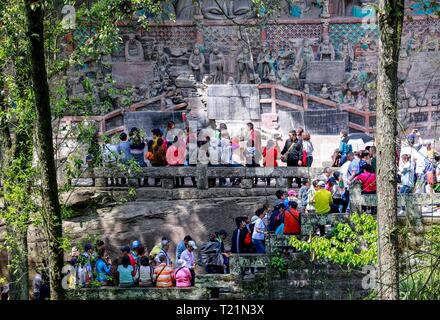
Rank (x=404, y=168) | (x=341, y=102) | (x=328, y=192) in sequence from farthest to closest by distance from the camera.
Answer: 1. (x=341, y=102)
2. (x=404, y=168)
3. (x=328, y=192)

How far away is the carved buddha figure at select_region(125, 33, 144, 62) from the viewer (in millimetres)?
35625

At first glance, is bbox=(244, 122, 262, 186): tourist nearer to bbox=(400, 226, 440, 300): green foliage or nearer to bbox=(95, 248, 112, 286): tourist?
bbox=(95, 248, 112, 286): tourist

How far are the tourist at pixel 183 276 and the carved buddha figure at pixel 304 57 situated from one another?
1325 cm

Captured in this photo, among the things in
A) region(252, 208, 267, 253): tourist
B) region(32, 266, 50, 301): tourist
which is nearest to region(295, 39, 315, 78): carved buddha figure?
region(252, 208, 267, 253): tourist

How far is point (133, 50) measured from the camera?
1404 inches

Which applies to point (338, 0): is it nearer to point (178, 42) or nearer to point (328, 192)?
point (178, 42)

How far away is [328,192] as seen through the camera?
79.5ft

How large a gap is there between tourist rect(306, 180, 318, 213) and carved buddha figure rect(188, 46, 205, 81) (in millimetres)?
10849

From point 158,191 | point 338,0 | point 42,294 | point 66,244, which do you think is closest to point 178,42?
point 338,0

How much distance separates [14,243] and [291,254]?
580 centimetres

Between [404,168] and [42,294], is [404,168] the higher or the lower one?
the higher one

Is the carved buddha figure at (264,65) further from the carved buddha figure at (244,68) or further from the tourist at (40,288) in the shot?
the tourist at (40,288)

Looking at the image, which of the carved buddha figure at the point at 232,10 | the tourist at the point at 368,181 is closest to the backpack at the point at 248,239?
the tourist at the point at 368,181

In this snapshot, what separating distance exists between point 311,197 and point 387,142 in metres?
6.04
